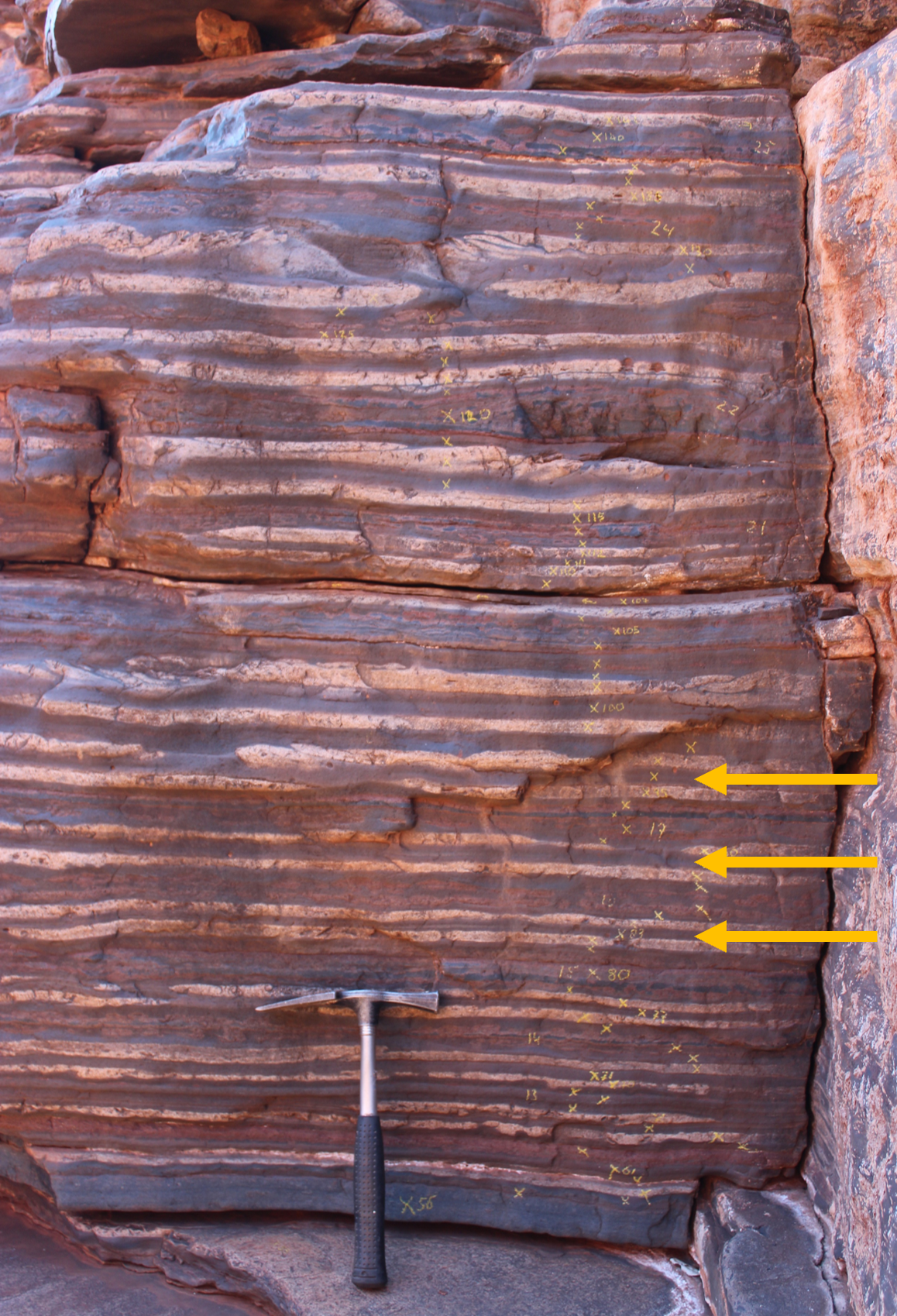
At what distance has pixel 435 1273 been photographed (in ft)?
7.16

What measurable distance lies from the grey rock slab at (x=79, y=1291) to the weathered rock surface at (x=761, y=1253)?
3.56ft

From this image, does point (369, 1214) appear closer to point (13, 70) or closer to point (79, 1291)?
point (79, 1291)

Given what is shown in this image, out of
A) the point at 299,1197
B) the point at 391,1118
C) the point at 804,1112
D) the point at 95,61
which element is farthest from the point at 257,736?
the point at 95,61

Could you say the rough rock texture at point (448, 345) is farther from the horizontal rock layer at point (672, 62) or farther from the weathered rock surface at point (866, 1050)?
the weathered rock surface at point (866, 1050)

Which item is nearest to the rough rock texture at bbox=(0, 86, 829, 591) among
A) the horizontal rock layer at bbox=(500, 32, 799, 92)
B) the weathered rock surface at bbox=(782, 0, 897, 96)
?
the horizontal rock layer at bbox=(500, 32, 799, 92)

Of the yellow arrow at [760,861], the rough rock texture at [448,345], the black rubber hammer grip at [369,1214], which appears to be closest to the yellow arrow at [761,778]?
the yellow arrow at [760,861]

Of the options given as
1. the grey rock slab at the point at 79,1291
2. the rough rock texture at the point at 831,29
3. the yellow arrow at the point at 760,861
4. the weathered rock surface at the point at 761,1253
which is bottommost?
the grey rock slab at the point at 79,1291

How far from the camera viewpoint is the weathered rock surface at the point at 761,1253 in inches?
77.1

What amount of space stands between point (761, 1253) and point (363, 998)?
1.03 meters

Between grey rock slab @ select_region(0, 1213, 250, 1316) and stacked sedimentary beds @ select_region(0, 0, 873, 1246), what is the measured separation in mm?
169

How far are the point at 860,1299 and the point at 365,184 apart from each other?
266 cm

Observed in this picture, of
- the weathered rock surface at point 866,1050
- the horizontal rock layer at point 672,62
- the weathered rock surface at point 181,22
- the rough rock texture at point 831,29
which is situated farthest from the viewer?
the weathered rock surface at point 181,22

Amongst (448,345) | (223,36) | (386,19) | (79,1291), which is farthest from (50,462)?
(79,1291)

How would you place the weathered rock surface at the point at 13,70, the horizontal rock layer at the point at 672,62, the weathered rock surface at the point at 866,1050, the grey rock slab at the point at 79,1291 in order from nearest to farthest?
1. the weathered rock surface at the point at 866,1050
2. the grey rock slab at the point at 79,1291
3. the horizontal rock layer at the point at 672,62
4. the weathered rock surface at the point at 13,70
